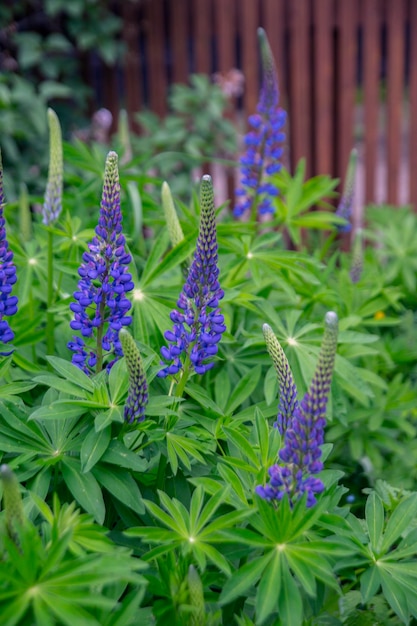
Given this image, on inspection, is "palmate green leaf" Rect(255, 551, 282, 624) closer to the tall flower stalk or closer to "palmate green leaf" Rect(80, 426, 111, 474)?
"palmate green leaf" Rect(80, 426, 111, 474)

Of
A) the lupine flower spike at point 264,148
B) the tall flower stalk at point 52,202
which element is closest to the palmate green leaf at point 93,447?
the tall flower stalk at point 52,202

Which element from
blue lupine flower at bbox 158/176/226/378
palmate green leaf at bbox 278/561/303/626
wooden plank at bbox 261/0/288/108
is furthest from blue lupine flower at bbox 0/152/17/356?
wooden plank at bbox 261/0/288/108

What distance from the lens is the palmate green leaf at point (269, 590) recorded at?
1381 mm

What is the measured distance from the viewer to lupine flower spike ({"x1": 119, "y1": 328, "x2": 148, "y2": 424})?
1.53m

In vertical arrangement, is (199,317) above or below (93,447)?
above

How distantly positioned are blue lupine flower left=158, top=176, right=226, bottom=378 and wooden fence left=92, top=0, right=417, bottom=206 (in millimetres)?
4115

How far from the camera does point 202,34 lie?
5828 mm

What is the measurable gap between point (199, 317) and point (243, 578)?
0.59 m

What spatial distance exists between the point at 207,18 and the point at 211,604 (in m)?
5.11

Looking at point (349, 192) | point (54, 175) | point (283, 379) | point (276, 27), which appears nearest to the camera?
point (283, 379)

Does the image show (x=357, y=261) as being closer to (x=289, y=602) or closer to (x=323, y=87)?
(x=289, y=602)

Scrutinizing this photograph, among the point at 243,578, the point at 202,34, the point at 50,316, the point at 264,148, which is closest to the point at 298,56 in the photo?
the point at 202,34

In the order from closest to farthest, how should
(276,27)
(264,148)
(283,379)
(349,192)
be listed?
(283,379) → (264,148) → (349,192) → (276,27)

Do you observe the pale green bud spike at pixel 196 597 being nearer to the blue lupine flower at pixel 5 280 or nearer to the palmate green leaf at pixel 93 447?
the palmate green leaf at pixel 93 447
